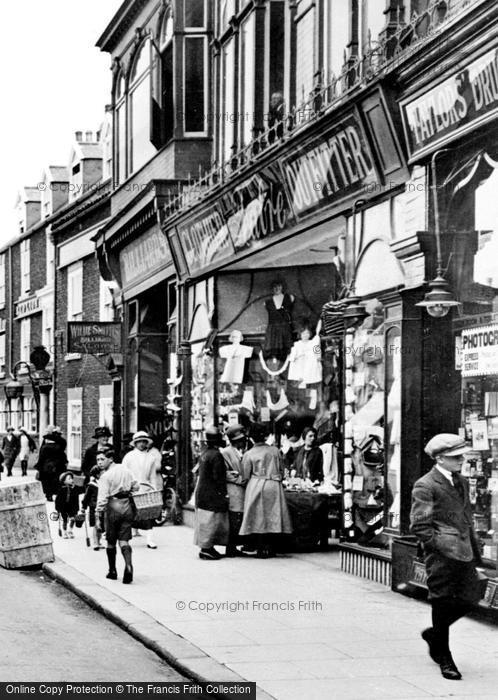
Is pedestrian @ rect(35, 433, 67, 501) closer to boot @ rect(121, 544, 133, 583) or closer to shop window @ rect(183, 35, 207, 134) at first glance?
shop window @ rect(183, 35, 207, 134)

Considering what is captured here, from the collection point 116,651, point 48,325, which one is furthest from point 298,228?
point 48,325

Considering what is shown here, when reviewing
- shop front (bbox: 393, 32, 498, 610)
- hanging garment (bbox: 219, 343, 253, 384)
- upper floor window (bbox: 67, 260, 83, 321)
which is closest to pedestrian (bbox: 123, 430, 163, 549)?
hanging garment (bbox: 219, 343, 253, 384)

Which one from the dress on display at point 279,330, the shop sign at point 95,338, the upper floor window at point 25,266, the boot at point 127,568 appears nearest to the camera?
the boot at point 127,568

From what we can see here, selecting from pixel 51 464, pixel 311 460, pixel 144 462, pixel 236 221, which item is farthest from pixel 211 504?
pixel 51 464

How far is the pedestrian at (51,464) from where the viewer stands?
60.3 feet

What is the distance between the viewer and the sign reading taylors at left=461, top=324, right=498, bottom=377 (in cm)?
1005

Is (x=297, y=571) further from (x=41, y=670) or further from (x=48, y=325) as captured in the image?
(x=48, y=325)

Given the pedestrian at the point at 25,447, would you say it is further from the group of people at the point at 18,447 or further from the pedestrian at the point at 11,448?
the pedestrian at the point at 11,448

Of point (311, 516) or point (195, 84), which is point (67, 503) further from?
point (195, 84)

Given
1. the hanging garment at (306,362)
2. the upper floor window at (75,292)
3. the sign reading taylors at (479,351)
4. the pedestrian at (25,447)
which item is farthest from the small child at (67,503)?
the pedestrian at (25,447)

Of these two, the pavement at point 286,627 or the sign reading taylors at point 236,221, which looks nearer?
the pavement at point 286,627

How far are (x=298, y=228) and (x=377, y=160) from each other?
299cm

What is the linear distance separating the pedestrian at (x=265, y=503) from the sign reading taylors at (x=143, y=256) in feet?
21.2

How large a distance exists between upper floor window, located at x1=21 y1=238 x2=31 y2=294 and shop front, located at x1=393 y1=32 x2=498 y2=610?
30899 millimetres
